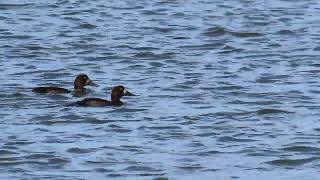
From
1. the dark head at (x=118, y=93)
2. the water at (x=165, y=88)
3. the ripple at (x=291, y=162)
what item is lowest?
the ripple at (x=291, y=162)

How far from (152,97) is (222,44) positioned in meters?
4.55

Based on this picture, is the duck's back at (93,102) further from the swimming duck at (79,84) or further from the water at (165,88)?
the swimming duck at (79,84)

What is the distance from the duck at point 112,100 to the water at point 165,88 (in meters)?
0.12

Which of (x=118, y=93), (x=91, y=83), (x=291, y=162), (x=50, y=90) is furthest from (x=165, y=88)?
(x=291, y=162)

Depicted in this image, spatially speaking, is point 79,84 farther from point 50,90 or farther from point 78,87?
point 50,90

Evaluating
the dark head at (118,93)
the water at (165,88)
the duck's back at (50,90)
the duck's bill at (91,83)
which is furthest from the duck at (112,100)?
the duck's bill at (91,83)

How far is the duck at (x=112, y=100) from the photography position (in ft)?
53.8

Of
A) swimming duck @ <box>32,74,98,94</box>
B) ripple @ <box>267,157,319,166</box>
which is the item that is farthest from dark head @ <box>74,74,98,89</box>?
ripple @ <box>267,157,319,166</box>

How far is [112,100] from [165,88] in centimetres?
121

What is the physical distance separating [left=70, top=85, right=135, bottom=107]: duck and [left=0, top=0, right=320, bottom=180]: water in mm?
120

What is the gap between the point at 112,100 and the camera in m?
16.7

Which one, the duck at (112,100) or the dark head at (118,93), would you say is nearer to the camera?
→ the duck at (112,100)

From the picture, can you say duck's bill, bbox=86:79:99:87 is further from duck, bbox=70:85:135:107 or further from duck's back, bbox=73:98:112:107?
duck's back, bbox=73:98:112:107

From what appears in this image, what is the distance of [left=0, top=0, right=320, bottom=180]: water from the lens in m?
13.7
